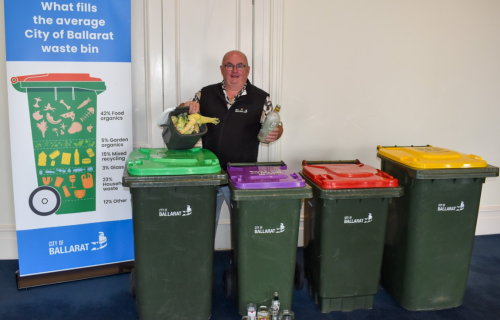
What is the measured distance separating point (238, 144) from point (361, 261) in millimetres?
1255

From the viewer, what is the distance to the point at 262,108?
10.1 ft

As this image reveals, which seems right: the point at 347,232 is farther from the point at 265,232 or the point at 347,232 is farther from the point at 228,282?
the point at 228,282

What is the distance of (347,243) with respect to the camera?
259 centimetres

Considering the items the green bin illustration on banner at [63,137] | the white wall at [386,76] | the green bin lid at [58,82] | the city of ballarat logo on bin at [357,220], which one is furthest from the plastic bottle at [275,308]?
the green bin lid at [58,82]

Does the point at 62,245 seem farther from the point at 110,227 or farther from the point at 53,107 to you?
the point at 53,107

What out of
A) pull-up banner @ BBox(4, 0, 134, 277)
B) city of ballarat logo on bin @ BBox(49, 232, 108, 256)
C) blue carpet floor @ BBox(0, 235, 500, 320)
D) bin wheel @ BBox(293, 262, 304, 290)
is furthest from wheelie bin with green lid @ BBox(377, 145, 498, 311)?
city of ballarat logo on bin @ BBox(49, 232, 108, 256)

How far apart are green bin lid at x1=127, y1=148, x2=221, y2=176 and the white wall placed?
1319 mm

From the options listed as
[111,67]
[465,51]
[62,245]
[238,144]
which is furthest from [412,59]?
[62,245]

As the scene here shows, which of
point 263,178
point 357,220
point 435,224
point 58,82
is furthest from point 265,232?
point 58,82

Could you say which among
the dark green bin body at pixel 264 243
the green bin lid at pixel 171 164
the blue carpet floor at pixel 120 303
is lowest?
the blue carpet floor at pixel 120 303

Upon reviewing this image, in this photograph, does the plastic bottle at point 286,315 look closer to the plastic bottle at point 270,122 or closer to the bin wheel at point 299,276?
the bin wheel at point 299,276

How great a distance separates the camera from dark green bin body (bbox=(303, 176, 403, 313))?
8.29 feet

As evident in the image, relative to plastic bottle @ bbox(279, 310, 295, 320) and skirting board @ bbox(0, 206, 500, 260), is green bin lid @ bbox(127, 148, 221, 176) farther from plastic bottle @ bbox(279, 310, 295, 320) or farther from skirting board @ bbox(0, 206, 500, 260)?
skirting board @ bbox(0, 206, 500, 260)

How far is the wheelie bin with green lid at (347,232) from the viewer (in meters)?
2.51
